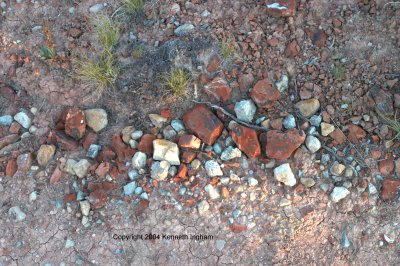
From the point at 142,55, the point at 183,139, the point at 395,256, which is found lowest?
the point at 395,256

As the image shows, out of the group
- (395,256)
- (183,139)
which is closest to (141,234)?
(183,139)

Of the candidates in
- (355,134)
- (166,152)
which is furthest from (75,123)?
(355,134)

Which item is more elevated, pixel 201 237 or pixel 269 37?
pixel 269 37

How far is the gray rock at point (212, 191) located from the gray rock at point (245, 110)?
0.49 m

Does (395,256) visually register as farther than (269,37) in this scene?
No

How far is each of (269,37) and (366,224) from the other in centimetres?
137

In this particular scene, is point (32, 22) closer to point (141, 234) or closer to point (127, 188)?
point (127, 188)

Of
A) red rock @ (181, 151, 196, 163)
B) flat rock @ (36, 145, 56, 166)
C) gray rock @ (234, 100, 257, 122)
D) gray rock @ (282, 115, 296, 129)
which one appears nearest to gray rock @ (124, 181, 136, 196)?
red rock @ (181, 151, 196, 163)

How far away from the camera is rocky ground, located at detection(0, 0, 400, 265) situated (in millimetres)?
3064

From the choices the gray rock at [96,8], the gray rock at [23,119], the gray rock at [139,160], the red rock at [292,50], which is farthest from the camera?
the gray rock at [96,8]

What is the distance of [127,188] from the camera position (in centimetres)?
313

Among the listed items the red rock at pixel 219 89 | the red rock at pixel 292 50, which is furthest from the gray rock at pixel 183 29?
the red rock at pixel 292 50

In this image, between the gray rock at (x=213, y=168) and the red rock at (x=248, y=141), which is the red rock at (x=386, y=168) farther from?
the gray rock at (x=213, y=168)

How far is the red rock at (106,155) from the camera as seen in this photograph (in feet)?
10.6
